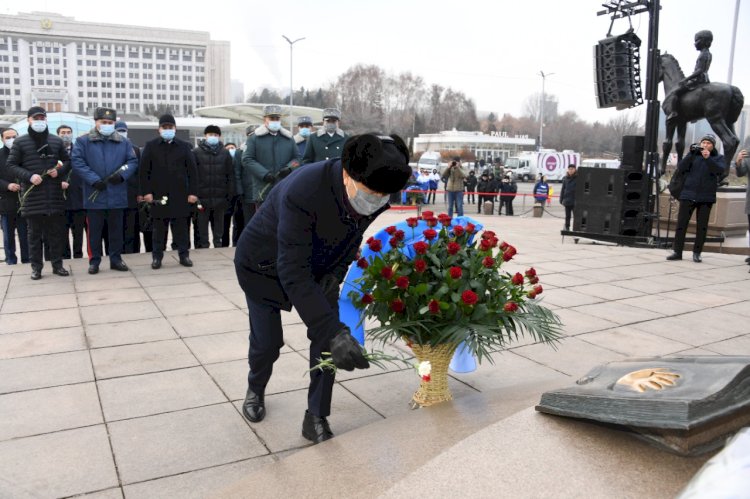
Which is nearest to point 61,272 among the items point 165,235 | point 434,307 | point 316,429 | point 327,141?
point 165,235

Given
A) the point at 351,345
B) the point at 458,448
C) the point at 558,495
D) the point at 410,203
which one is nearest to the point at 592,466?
the point at 558,495

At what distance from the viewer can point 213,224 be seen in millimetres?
10070

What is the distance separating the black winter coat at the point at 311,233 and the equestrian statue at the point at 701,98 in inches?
423

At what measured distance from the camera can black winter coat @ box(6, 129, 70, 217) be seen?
701cm

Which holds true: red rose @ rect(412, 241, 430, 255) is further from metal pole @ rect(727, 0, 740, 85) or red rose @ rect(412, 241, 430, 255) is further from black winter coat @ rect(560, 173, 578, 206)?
metal pole @ rect(727, 0, 740, 85)

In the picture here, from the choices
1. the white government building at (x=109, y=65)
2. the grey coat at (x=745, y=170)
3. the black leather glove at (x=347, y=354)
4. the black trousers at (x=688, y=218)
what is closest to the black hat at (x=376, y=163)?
the black leather glove at (x=347, y=354)

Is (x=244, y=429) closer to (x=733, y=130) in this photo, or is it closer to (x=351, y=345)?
(x=351, y=345)

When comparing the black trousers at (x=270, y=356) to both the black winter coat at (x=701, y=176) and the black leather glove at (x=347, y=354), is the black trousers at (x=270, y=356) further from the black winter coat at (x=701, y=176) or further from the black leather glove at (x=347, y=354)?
the black winter coat at (x=701, y=176)

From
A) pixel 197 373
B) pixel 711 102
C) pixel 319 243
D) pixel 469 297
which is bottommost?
pixel 197 373

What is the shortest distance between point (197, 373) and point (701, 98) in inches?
440

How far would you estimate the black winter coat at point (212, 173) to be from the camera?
30.8 ft

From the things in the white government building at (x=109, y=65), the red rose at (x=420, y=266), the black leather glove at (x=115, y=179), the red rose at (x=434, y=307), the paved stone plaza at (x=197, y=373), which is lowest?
the paved stone plaza at (x=197, y=373)

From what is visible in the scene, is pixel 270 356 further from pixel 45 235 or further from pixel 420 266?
pixel 45 235

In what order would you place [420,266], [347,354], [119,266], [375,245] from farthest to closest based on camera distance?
[119,266] < [375,245] < [420,266] < [347,354]
